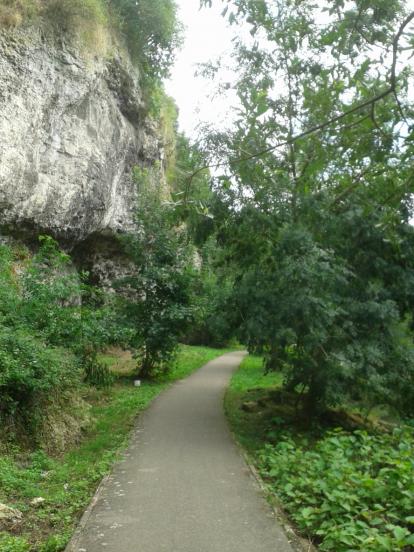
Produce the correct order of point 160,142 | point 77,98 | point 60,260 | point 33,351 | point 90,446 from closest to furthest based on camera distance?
1. point 33,351
2. point 90,446
3. point 60,260
4. point 77,98
5. point 160,142

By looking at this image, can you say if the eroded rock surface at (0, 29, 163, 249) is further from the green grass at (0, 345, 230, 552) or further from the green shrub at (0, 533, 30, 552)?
the green shrub at (0, 533, 30, 552)

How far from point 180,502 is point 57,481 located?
77.0 inches

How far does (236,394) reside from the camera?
53.0ft

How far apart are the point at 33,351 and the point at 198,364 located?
16.7m

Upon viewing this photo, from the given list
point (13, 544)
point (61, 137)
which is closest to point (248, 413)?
point (13, 544)

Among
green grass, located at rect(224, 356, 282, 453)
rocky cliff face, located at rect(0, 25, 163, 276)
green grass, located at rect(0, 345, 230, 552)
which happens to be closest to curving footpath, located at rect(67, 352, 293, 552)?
green grass, located at rect(0, 345, 230, 552)

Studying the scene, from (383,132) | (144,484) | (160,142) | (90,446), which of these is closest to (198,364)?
(160,142)

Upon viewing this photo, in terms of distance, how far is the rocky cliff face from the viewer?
526 inches

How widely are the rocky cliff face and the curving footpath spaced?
691 centimetres

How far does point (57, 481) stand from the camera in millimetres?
7184

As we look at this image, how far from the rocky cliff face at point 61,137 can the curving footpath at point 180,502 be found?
6.91 meters

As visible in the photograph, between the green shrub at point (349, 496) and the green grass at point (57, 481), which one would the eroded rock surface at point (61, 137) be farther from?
the green shrub at point (349, 496)

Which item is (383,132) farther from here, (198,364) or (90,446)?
(198,364)

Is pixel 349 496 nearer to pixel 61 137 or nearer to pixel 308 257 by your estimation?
pixel 308 257
